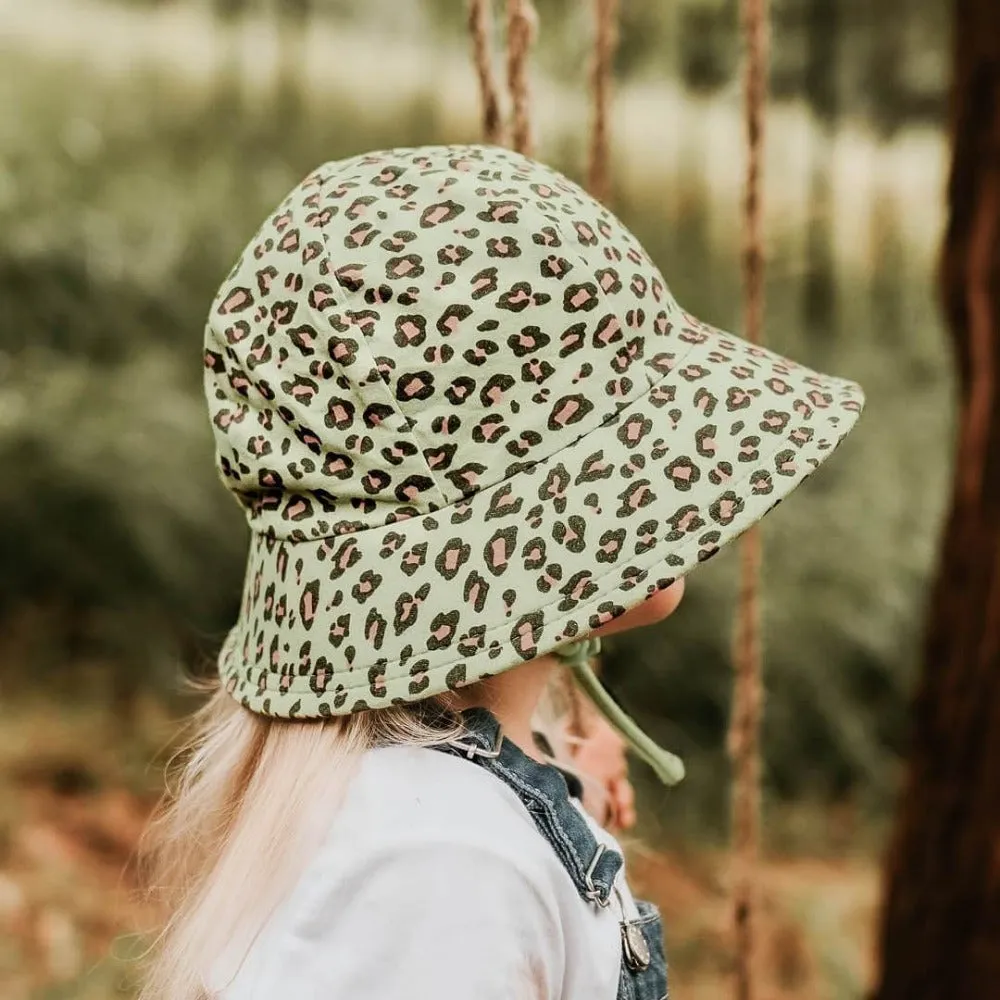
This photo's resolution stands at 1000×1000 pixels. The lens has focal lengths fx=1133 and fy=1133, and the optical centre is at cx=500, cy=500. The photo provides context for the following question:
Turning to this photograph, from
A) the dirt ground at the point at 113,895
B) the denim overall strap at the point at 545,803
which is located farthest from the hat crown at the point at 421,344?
the dirt ground at the point at 113,895

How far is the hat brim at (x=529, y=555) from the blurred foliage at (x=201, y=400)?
1.19m

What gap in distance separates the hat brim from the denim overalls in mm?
72

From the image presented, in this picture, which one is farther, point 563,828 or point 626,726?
point 626,726

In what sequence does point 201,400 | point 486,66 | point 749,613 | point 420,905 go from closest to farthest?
point 420,905, point 486,66, point 749,613, point 201,400

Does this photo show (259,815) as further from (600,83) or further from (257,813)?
(600,83)

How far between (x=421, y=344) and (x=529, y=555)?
108 mm

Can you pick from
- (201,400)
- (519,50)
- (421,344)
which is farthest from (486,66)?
(201,400)

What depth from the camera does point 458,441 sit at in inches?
20.5

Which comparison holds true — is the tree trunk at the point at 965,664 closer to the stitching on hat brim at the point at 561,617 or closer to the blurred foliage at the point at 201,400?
the blurred foliage at the point at 201,400

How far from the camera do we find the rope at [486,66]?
0.68 m

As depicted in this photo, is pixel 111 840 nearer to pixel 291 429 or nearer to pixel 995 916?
pixel 995 916

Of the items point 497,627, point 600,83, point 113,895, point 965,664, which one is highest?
point 600,83

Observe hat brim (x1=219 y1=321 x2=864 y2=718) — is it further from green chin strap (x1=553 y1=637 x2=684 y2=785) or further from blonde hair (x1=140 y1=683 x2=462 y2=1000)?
green chin strap (x1=553 y1=637 x2=684 y2=785)

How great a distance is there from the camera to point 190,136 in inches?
68.7
